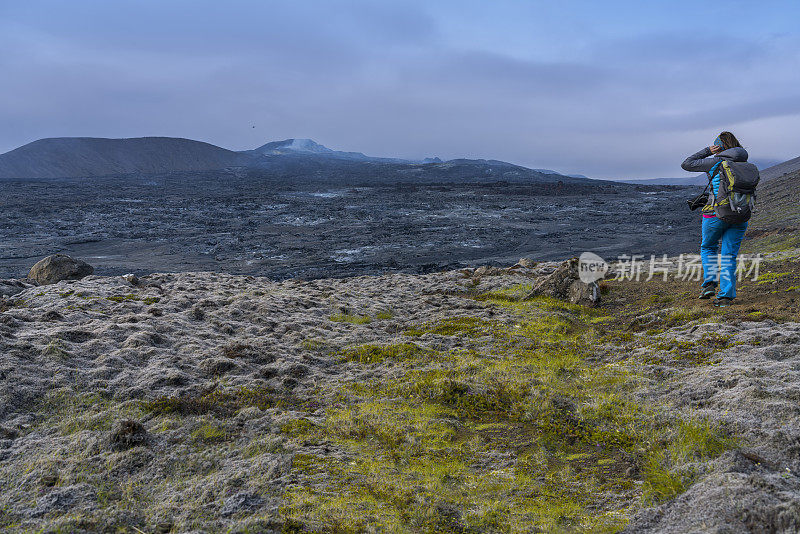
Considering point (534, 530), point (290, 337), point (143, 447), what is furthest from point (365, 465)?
point (290, 337)

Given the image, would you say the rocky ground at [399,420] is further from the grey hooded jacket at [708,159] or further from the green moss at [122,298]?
the grey hooded jacket at [708,159]

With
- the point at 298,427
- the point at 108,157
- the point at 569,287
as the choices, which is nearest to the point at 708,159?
the point at 569,287

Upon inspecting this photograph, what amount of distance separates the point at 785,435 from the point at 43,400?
7.95m

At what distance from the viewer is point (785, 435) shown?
13.7ft

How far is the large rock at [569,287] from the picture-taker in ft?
38.4

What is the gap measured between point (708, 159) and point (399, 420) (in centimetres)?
739

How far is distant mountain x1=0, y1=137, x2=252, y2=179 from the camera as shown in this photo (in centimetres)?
10181

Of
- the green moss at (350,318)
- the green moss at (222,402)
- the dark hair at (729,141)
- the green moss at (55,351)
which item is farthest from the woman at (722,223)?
the green moss at (55,351)

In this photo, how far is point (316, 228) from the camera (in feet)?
121

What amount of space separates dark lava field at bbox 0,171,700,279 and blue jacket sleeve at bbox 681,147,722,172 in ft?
51.1

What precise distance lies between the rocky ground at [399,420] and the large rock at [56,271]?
15.1 ft

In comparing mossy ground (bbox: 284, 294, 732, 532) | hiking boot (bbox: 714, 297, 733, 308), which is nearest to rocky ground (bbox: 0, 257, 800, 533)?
mossy ground (bbox: 284, 294, 732, 532)

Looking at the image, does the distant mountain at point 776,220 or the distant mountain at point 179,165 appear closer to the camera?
the distant mountain at point 776,220

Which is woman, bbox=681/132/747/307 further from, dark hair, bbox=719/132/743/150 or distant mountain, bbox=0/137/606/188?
distant mountain, bbox=0/137/606/188
